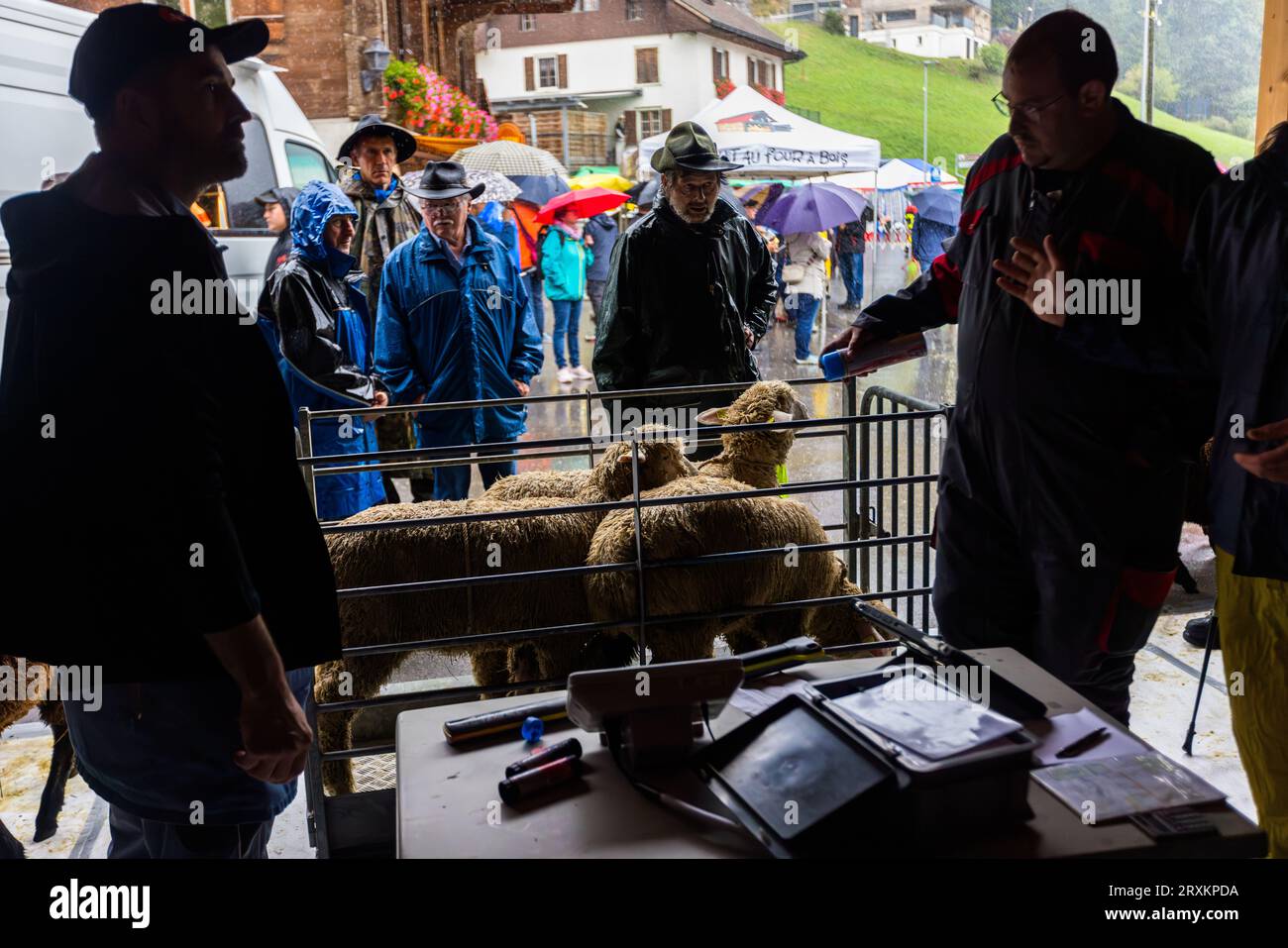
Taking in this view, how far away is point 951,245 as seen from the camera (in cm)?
258

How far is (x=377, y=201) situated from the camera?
17.8 ft

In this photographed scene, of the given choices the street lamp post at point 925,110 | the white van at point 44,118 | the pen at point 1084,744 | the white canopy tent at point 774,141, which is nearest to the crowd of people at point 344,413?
the pen at point 1084,744

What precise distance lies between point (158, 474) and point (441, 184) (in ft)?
11.3

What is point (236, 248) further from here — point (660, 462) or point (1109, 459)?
point (1109, 459)

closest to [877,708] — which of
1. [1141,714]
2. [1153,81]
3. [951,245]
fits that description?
[951,245]

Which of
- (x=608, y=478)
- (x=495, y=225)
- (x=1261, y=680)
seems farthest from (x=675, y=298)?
(x=495, y=225)

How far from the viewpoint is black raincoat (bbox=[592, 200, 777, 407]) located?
4.13m

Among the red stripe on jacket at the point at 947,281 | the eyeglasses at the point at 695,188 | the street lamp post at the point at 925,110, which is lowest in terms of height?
the red stripe on jacket at the point at 947,281

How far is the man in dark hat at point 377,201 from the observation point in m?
5.34

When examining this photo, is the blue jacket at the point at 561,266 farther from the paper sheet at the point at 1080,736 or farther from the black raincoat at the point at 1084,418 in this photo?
the paper sheet at the point at 1080,736

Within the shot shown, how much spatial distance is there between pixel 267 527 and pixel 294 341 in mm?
2915

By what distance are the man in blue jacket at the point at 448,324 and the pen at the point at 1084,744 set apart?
326cm

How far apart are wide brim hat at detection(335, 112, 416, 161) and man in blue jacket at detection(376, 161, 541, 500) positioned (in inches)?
29.0

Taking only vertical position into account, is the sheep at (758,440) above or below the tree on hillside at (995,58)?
below
